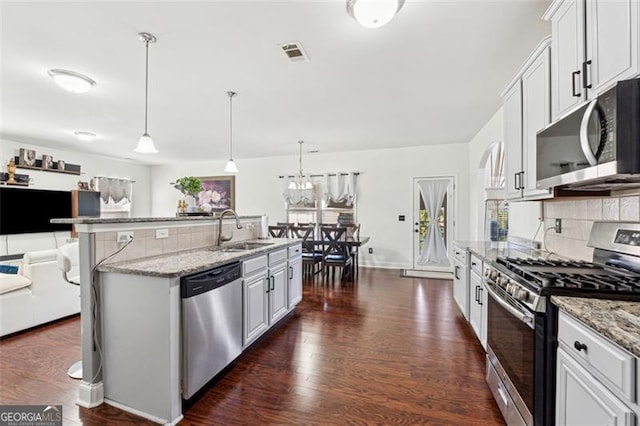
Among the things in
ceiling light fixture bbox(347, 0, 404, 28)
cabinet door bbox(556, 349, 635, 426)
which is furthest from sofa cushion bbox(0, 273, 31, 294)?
cabinet door bbox(556, 349, 635, 426)

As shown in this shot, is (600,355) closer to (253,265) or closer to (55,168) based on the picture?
(253,265)

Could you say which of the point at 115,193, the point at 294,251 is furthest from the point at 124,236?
the point at 115,193

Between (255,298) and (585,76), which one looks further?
(255,298)

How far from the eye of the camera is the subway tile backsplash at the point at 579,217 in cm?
170

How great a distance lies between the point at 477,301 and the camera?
2518 mm

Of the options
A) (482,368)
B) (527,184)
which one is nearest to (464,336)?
(482,368)

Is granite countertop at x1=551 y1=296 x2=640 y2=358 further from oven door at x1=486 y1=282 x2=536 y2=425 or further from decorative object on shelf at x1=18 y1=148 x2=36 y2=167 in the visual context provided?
decorative object on shelf at x1=18 y1=148 x2=36 y2=167

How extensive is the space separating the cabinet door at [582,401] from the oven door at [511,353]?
0.15 m

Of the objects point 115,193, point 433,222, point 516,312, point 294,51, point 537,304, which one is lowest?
point 516,312

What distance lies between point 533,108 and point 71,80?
4139mm

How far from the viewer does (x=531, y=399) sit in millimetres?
1357

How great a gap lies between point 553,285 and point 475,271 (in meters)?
1.41

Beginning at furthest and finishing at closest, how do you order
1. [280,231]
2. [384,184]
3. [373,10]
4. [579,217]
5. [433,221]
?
1. [384,184]
2. [433,221]
3. [280,231]
4. [579,217]
5. [373,10]

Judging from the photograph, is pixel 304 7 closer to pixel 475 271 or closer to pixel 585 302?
pixel 585 302
